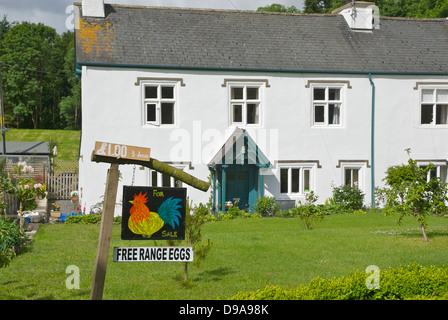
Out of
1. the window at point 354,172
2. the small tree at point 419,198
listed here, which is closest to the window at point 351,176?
the window at point 354,172

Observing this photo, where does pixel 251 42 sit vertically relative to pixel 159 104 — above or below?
above

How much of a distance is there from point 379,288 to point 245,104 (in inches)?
594

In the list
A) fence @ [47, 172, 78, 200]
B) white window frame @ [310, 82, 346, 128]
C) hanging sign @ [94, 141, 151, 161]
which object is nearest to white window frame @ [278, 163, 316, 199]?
white window frame @ [310, 82, 346, 128]

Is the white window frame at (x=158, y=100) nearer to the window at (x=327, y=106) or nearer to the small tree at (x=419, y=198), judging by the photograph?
the window at (x=327, y=106)

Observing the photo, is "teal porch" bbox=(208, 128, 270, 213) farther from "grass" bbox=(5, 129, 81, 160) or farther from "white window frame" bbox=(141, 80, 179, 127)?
"grass" bbox=(5, 129, 81, 160)

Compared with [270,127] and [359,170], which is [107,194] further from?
[359,170]

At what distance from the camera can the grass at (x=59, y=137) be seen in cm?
5236

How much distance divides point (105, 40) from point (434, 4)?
32.6 m

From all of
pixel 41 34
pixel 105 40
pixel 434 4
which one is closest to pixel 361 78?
pixel 105 40

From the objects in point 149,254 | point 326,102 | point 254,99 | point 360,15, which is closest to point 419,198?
point 149,254

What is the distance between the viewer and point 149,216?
7871mm

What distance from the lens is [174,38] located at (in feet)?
74.8

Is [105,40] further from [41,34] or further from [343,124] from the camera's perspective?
[41,34]

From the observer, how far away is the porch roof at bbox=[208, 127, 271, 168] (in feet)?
70.6
